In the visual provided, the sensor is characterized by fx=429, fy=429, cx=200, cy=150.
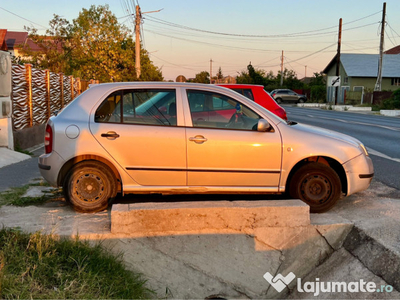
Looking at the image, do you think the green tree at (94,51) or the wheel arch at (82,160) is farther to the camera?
the green tree at (94,51)

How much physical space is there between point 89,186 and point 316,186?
9.10 ft

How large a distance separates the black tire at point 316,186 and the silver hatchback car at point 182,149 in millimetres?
12

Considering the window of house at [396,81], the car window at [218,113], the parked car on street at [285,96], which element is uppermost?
the window of house at [396,81]

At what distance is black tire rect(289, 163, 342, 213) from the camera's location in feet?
17.2

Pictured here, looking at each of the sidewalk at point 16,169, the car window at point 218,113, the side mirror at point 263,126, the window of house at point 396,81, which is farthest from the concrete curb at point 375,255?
the window of house at point 396,81

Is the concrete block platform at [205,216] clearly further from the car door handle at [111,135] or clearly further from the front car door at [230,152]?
the car door handle at [111,135]

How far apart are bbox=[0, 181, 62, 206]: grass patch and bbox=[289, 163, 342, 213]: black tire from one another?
3294mm

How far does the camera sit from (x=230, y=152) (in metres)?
5.10

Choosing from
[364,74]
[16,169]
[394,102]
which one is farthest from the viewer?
[364,74]

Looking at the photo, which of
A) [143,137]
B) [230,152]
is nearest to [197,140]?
[230,152]

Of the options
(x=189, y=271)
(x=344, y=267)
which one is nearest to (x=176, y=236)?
(x=189, y=271)

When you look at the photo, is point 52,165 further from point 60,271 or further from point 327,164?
point 327,164

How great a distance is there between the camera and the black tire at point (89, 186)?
509 centimetres

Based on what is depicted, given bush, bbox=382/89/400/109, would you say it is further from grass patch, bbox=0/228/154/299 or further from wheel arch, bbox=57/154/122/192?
grass patch, bbox=0/228/154/299
